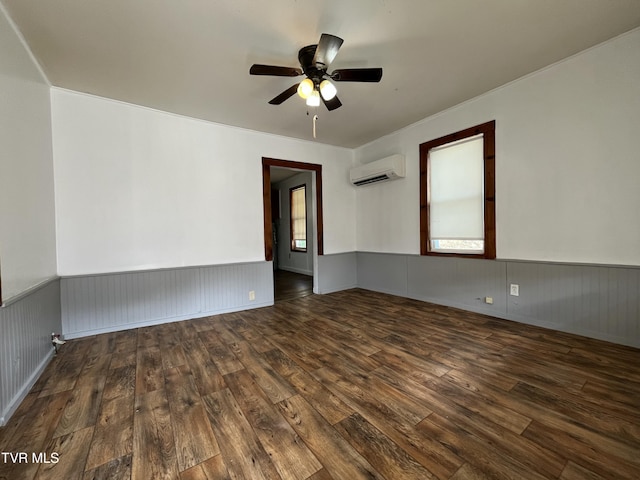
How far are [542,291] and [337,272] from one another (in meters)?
3.08

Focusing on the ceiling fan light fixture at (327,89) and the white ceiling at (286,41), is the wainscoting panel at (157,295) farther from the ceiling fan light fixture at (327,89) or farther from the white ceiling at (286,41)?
the ceiling fan light fixture at (327,89)

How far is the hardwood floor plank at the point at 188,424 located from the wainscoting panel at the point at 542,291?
341 cm

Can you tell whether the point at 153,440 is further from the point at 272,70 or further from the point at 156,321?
the point at 272,70

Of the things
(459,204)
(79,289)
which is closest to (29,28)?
(79,289)

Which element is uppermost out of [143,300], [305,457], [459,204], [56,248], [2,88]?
[2,88]

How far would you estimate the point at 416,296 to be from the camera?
4.17 metres

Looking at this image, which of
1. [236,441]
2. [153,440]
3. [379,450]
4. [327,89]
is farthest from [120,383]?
[327,89]

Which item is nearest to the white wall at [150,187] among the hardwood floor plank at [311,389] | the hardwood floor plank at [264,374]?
the hardwood floor plank at [264,374]

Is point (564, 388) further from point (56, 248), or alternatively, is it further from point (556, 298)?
point (56, 248)

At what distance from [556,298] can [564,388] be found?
134 cm

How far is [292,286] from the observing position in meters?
5.54

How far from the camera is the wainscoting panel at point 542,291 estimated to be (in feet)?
7.82

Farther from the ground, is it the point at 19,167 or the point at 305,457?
the point at 19,167

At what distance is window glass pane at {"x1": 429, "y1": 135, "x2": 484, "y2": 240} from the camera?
3.41 metres
